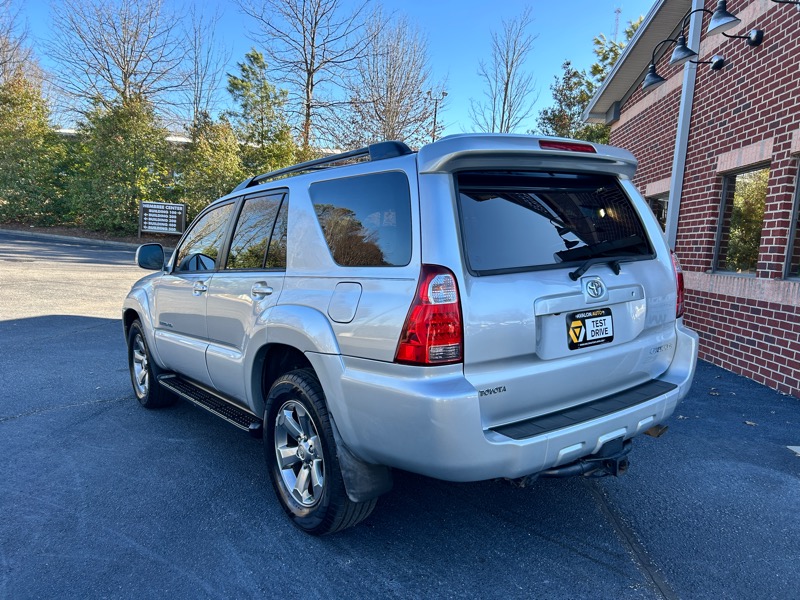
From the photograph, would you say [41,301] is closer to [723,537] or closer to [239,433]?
[239,433]

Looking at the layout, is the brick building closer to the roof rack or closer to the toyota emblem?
the toyota emblem

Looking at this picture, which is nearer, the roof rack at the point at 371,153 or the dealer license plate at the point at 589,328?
the dealer license plate at the point at 589,328

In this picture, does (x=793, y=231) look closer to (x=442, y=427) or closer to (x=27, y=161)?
(x=442, y=427)

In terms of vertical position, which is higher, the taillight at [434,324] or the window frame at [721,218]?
the window frame at [721,218]

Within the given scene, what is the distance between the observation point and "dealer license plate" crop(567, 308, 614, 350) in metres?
2.47

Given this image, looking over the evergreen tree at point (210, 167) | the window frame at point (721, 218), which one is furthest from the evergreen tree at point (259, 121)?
the window frame at point (721, 218)

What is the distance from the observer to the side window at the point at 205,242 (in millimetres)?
3824

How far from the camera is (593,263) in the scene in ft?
8.58

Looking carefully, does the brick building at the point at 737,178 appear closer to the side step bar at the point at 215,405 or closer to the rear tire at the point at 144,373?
the side step bar at the point at 215,405

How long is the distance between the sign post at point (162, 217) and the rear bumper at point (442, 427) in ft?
70.5

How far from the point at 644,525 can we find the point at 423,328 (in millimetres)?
1842

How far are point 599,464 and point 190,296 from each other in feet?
9.50

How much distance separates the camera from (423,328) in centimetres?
220

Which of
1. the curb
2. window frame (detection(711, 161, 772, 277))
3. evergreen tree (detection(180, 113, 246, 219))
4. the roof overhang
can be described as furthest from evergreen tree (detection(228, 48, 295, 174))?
window frame (detection(711, 161, 772, 277))
